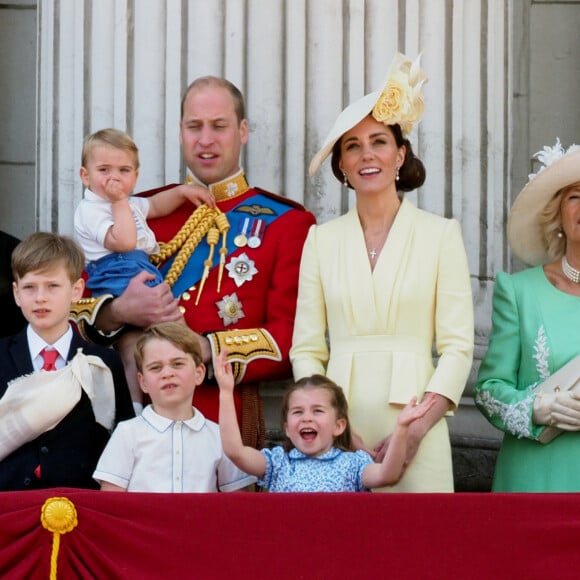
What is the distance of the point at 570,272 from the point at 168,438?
135 centimetres

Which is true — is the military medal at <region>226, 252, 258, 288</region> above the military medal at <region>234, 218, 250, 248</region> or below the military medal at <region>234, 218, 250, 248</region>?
below

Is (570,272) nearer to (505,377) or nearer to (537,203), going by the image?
(537,203)

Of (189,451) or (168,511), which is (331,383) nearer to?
(189,451)

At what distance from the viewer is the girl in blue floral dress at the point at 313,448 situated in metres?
5.04

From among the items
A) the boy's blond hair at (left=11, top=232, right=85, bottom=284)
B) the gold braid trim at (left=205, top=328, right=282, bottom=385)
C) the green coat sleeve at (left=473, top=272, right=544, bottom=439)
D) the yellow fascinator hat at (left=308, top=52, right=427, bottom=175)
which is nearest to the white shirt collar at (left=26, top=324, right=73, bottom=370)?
the boy's blond hair at (left=11, top=232, right=85, bottom=284)

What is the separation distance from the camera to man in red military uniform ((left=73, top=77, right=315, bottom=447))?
566 centimetres

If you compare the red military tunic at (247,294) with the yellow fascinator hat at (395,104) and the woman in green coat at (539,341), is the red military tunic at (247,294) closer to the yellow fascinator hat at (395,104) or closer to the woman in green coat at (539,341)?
the yellow fascinator hat at (395,104)

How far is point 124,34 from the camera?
6469 mm

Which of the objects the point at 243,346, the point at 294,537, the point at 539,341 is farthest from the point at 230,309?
the point at 294,537

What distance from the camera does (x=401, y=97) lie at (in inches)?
220

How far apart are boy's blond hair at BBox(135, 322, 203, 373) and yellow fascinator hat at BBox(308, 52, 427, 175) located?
733mm

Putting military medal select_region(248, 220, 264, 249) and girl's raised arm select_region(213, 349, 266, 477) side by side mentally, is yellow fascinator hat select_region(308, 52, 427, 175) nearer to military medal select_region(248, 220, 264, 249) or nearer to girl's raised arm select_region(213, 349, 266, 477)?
military medal select_region(248, 220, 264, 249)

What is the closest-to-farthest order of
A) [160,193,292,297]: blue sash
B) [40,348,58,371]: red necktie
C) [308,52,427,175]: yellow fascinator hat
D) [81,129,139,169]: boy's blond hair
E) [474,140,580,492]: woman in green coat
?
[40,348,58,371]: red necktie
[474,140,580,492]: woman in green coat
[308,52,427,175]: yellow fascinator hat
[81,129,139,169]: boy's blond hair
[160,193,292,297]: blue sash

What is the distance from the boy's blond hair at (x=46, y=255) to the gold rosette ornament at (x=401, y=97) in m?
0.97
